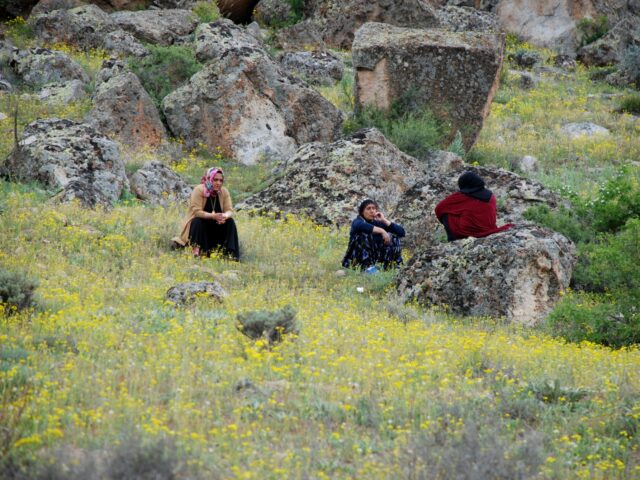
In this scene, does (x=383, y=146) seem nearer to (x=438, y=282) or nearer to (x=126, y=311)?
(x=438, y=282)

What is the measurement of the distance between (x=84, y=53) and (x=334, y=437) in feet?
74.0

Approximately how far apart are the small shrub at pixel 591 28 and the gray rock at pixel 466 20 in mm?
3361

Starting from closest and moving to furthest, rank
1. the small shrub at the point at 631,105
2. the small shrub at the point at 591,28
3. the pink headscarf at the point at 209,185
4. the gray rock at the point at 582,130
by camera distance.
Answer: the pink headscarf at the point at 209,185
the gray rock at the point at 582,130
the small shrub at the point at 631,105
the small shrub at the point at 591,28

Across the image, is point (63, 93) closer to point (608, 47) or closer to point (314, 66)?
point (314, 66)

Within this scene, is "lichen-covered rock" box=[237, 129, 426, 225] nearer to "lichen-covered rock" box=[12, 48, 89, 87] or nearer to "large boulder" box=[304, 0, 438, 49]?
"lichen-covered rock" box=[12, 48, 89, 87]

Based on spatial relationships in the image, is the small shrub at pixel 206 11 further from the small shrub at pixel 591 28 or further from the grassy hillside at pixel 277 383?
the grassy hillside at pixel 277 383

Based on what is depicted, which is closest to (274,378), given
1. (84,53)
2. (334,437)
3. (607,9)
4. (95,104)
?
(334,437)

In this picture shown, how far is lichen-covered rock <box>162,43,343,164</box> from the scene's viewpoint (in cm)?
2098

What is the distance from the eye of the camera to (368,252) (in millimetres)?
13156

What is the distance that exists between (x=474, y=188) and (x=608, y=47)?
2387 cm

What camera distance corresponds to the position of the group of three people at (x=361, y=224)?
1248 cm

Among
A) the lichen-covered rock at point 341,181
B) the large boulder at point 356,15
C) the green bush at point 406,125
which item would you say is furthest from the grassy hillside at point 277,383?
the large boulder at point 356,15

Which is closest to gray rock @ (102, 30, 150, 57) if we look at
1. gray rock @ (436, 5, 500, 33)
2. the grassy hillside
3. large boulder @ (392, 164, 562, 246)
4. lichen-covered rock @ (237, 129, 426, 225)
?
lichen-covered rock @ (237, 129, 426, 225)

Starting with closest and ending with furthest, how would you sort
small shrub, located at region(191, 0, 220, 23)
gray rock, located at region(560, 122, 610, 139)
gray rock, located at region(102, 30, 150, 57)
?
gray rock, located at region(560, 122, 610, 139) < gray rock, located at region(102, 30, 150, 57) < small shrub, located at region(191, 0, 220, 23)
